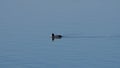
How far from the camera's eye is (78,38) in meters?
7.98

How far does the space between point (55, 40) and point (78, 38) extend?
13.2 inches

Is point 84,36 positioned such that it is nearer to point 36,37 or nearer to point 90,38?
point 90,38

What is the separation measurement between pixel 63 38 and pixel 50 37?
186 mm

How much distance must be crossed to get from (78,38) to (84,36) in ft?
0.35

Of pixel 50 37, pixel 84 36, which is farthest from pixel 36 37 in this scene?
pixel 84 36

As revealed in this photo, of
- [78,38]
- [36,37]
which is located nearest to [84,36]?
[78,38]

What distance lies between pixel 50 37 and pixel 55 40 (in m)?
0.10

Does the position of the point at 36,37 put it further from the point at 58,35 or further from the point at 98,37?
the point at 98,37

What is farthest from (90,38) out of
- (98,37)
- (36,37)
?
(36,37)

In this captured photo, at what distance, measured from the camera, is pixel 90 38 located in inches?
312

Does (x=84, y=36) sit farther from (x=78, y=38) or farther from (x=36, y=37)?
(x=36, y=37)

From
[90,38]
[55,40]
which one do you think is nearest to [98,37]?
[90,38]

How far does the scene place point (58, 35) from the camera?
8.05 metres

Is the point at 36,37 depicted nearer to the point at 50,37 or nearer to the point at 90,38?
the point at 50,37
